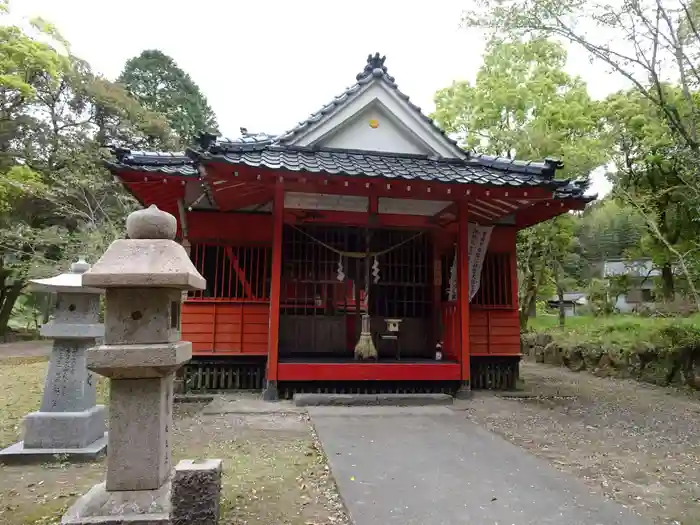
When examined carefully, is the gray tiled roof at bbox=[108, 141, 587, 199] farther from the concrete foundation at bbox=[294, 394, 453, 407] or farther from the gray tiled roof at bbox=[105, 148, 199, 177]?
the concrete foundation at bbox=[294, 394, 453, 407]

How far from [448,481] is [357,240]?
542cm

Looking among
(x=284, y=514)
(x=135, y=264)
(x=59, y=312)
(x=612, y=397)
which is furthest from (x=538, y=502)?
(x=612, y=397)

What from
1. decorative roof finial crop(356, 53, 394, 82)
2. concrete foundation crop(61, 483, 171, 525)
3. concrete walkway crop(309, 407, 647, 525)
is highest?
decorative roof finial crop(356, 53, 394, 82)

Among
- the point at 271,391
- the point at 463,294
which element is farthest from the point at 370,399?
the point at 463,294

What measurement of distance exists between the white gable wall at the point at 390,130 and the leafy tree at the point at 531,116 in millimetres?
5931

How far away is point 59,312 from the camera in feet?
16.8

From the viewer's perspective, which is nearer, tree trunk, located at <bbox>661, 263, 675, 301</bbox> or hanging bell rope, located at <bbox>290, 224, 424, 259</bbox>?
hanging bell rope, located at <bbox>290, 224, 424, 259</bbox>

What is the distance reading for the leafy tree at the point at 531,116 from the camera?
Answer: 13.6 metres

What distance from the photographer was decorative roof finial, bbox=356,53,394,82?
8663 mm

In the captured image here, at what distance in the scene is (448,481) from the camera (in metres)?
4.09

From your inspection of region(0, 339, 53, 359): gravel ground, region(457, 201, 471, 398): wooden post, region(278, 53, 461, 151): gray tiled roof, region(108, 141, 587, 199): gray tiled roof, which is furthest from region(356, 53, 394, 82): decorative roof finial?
region(0, 339, 53, 359): gravel ground

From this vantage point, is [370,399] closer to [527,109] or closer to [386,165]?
[386,165]

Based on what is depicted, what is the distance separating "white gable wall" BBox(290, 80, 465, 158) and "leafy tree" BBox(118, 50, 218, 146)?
2112 centimetres

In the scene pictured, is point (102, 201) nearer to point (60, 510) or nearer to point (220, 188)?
point (220, 188)
